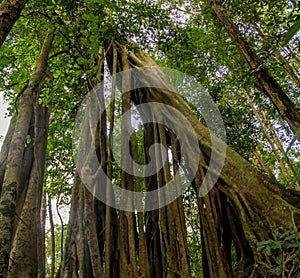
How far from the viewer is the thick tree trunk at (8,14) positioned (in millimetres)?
1209

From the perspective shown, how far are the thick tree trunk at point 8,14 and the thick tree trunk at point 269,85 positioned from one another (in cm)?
174

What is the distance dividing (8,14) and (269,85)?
1884 millimetres

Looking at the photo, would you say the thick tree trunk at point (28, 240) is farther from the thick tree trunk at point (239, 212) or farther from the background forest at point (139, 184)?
the thick tree trunk at point (239, 212)

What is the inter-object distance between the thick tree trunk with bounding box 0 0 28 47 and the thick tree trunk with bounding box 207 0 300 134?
5.72ft

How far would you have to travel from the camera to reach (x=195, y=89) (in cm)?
537

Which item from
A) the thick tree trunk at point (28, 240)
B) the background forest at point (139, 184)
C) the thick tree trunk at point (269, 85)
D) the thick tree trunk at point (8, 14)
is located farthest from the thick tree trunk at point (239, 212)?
the thick tree trunk at point (8, 14)

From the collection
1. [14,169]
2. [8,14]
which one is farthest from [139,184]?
[8,14]

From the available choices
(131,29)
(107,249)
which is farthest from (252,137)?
(107,249)

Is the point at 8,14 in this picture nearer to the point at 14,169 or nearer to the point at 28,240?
the point at 14,169

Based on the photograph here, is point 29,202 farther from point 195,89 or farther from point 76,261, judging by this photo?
point 195,89

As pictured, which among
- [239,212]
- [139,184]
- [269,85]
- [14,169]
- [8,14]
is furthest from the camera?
[139,184]

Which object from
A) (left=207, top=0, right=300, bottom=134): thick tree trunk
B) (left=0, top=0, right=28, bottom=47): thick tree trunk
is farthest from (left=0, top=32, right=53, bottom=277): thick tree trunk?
(left=207, top=0, right=300, bottom=134): thick tree trunk

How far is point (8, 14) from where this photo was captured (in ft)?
4.11

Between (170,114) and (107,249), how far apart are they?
1591mm
